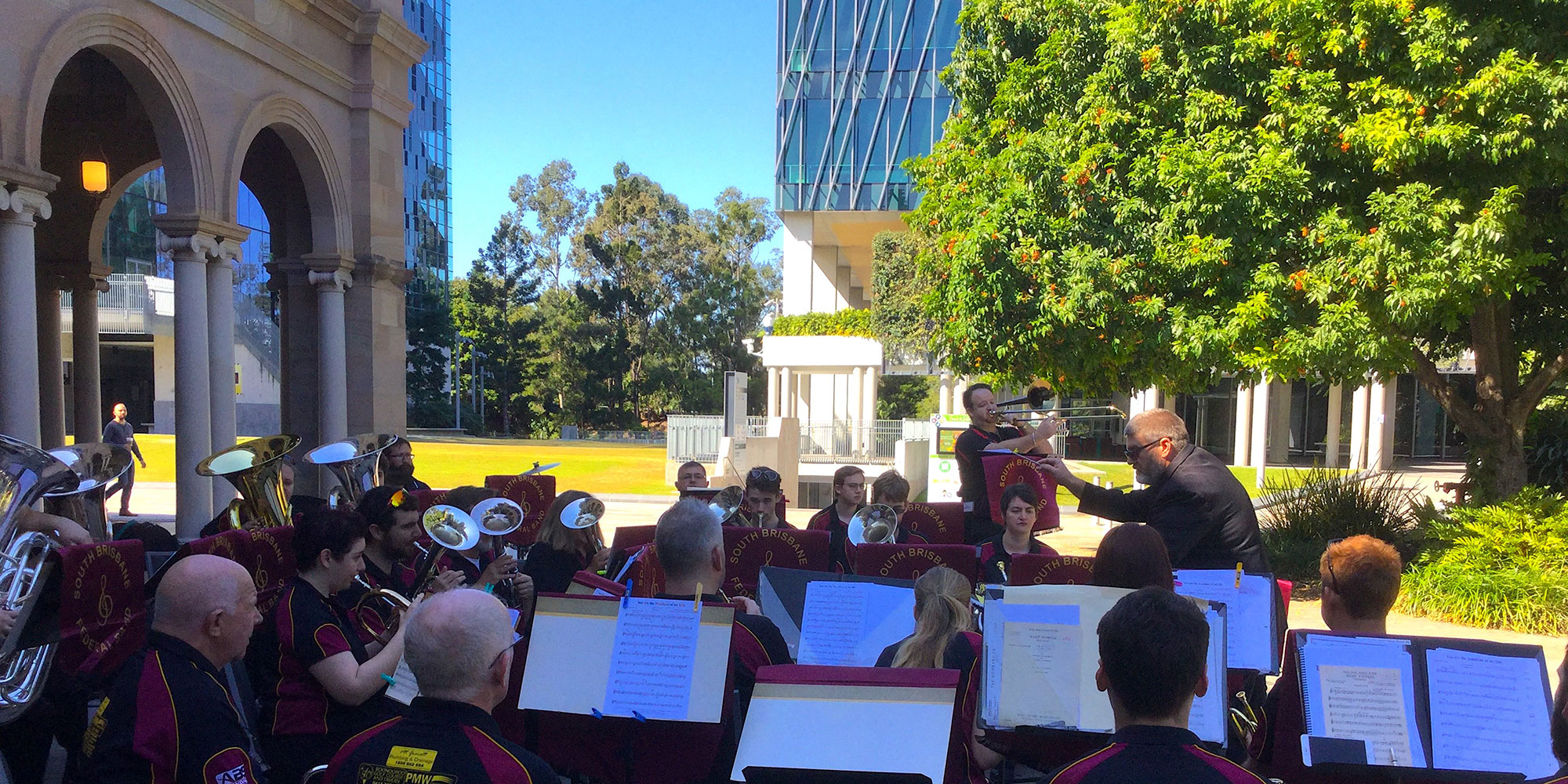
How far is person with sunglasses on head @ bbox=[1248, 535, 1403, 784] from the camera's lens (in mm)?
3229

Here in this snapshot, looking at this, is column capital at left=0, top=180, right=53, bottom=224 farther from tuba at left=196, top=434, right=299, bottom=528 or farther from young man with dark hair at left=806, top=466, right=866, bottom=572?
young man with dark hair at left=806, top=466, right=866, bottom=572

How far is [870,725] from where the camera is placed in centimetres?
281

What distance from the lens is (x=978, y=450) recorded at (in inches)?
288

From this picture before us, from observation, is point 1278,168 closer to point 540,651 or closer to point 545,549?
point 545,549

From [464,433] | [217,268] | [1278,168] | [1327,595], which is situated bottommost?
[464,433]

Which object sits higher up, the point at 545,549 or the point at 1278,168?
the point at 1278,168

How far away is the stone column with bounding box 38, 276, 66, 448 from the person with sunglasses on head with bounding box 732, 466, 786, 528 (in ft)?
37.0

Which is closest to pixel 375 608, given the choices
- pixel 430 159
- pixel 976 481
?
pixel 976 481

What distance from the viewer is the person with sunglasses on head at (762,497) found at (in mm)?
6922

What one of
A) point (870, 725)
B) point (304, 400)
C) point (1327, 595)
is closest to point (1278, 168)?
point (1327, 595)

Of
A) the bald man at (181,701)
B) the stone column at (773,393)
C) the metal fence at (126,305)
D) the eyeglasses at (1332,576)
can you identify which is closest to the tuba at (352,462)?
the bald man at (181,701)

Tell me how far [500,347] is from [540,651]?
185ft

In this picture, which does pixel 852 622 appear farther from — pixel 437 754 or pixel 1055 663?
pixel 437 754

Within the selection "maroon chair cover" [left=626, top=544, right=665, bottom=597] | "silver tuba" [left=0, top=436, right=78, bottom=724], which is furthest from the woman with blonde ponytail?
"silver tuba" [left=0, top=436, right=78, bottom=724]
